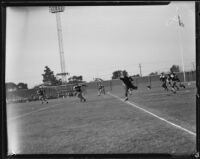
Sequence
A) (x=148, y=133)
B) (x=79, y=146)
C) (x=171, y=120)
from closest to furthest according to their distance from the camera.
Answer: (x=79, y=146) < (x=148, y=133) < (x=171, y=120)

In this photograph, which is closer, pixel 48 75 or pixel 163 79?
pixel 48 75

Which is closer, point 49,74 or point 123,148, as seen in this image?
point 123,148

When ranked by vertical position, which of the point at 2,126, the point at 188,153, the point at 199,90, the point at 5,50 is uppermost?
the point at 5,50

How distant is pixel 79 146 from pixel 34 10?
2369 millimetres

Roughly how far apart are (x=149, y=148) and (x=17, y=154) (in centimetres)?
204

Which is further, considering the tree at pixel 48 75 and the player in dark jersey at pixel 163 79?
the player in dark jersey at pixel 163 79

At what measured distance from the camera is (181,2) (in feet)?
11.1

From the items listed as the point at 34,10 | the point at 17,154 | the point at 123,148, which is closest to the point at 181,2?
the point at 34,10

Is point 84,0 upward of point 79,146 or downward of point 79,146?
upward

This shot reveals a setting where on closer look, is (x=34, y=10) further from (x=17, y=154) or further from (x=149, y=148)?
(x=149, y=148)

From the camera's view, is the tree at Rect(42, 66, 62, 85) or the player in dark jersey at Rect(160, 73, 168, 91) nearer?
the tree at Rect(42, 66, 62, 85)

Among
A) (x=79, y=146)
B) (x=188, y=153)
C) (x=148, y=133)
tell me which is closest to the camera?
(x=188, y=153)

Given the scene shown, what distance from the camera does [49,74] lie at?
444 cm

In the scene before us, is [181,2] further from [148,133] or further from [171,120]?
[171,120]
